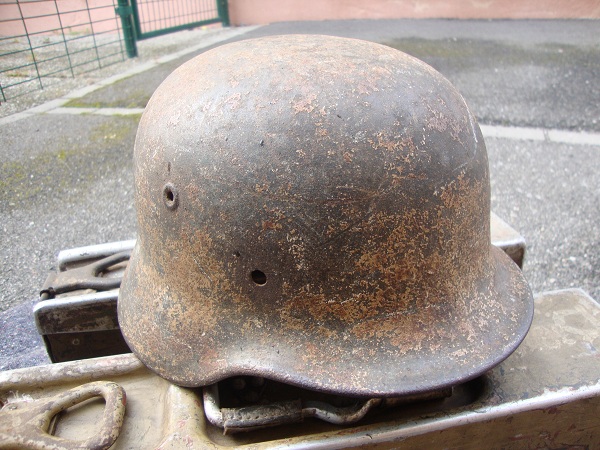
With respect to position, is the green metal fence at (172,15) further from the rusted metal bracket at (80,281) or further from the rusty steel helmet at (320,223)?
the rusty steel helmet at (320,223)

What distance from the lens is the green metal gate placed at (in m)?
5.84

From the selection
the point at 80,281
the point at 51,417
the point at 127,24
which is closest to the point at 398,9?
the point at 127,24

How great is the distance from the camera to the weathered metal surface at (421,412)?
125cm

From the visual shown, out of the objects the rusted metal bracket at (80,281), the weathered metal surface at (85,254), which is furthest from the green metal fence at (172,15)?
the rusted metal bracket at (80,281)

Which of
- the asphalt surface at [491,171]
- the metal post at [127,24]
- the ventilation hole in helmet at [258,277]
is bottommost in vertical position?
the asphalt surface at [491,171]

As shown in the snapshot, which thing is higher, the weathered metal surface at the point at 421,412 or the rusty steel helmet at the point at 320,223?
the rusty steel helmet at the point at 320,223

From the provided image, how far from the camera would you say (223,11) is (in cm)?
Answer: 816

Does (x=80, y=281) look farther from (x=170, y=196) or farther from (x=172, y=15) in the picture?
(x=172, y=15)

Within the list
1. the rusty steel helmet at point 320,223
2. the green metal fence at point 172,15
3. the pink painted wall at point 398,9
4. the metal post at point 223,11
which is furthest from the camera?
the metal post at point 223,11

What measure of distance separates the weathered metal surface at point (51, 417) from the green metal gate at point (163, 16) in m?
5.24

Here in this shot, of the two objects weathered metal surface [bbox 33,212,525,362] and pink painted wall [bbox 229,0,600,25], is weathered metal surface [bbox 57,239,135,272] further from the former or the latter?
pink painted wall [bbox 229,0,600,25]

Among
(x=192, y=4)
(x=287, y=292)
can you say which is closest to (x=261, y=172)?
(x=287, y=292)

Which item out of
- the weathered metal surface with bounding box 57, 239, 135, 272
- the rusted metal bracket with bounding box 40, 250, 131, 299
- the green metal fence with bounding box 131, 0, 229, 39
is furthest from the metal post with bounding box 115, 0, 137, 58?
the rusted metal bracket with bounding box 40, 250, 131, 299

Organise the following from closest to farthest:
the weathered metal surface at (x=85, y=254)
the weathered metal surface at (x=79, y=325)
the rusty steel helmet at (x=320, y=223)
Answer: the rusty steel helmet at (x=320, y=223) → the weathered metal surface at (x=79, y=325) → the weathered metal surface at (x=85, y=254)
